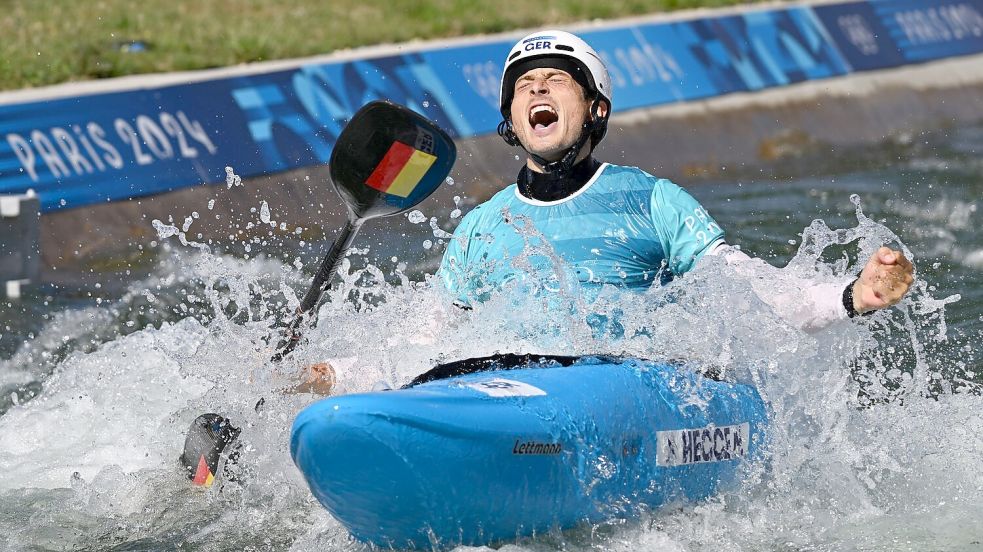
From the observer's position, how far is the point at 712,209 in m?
9.31

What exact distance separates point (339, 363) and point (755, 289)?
1.42m

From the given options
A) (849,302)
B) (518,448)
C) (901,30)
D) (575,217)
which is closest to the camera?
(518,448)

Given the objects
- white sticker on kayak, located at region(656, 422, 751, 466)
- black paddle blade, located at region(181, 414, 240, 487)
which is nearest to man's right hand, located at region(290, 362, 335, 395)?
black paddle blade, located at region(181, 414, 240, 487)

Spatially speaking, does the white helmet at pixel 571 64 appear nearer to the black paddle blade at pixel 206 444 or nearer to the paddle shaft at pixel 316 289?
the paddle shaft at pixel 316 289

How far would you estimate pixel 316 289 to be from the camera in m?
4.72

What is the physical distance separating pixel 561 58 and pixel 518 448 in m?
1.68

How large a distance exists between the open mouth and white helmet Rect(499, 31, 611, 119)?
16cm

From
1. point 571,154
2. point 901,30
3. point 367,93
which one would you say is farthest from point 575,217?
point 901,30

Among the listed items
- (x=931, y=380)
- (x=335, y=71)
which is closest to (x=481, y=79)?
(x=335, y=71)

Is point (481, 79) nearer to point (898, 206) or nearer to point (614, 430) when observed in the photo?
point (898, 206)

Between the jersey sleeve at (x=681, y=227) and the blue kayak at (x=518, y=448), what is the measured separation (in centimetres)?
45

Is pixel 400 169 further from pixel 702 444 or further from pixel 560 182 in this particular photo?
pixel 702 444

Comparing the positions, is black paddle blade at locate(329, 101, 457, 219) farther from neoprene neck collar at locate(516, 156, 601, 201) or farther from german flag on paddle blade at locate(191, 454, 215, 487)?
german flag on paddle blade at locate(191, 454, 215, 487)

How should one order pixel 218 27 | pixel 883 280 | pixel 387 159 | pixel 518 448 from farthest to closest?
pixel 218 27, pixel 387 159, pixel 883 280, pixel 518 448
